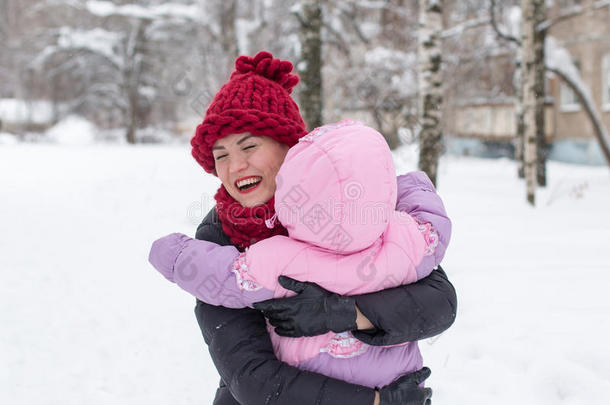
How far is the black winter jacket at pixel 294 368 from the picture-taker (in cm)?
125

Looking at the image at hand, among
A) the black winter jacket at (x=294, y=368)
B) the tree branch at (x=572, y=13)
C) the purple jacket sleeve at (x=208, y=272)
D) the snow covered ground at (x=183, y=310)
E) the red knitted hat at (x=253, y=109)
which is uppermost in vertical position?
the tree branch at (x=572, y=13)

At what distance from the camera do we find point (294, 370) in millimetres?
1275

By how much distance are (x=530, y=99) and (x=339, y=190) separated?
7313 millimetres

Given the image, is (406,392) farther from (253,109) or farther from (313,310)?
(253,109)

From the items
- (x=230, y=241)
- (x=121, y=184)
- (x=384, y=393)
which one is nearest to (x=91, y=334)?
(x=230, y=241)

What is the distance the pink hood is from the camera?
3.89 feet

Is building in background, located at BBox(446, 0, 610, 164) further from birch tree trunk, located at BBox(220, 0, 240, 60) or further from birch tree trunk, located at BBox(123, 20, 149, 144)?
birch tree trunk, located at BBox(123, 20, 149, 144)

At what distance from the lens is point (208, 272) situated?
1284 millimetres

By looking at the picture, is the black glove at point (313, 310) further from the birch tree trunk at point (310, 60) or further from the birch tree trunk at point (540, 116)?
the birch tree trunk at point (540, 116)

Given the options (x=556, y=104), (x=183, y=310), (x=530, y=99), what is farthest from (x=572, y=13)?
(x=556, y=104)

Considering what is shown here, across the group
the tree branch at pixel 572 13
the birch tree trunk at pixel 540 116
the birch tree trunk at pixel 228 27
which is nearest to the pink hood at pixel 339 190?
the tree branch at pixel 572 13

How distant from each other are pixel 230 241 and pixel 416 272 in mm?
559

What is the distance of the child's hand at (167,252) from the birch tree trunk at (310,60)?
5.73 metres

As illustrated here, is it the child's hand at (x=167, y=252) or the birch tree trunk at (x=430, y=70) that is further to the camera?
the birch tree trunk at (x=430, y=70)
